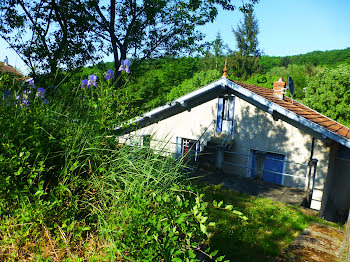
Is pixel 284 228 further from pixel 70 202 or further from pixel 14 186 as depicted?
pixel 14 186

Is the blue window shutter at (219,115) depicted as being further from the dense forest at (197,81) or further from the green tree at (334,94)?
the green tree at (334,94)

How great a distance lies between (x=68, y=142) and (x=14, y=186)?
61cm

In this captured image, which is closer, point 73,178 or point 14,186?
point 14,186

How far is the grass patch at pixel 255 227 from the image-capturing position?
4293mm

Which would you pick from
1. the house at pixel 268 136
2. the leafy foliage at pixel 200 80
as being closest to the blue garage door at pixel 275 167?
the house at pixel 268 136

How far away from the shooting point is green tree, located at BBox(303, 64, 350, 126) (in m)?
21.3

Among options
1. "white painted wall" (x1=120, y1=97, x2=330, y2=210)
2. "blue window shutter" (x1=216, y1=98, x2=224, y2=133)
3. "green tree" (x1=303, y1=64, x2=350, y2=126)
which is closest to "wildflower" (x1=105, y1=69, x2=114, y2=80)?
"white painted wall" (x1=120, y1=97, x2=330, y2=210)

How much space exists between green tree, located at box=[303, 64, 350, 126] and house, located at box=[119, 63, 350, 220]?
380 inches

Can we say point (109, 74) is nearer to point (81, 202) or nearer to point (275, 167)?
point (81, 202)

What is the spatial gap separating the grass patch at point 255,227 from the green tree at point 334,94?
717 inches

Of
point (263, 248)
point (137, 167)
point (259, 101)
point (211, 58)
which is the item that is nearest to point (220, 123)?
point (259, 101)

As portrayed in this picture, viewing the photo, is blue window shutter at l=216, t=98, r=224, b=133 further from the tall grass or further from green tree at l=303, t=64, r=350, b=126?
green tree at l=303, t=64, r=350, b=126

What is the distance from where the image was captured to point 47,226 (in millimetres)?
2287

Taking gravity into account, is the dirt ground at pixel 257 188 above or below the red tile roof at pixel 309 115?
below
